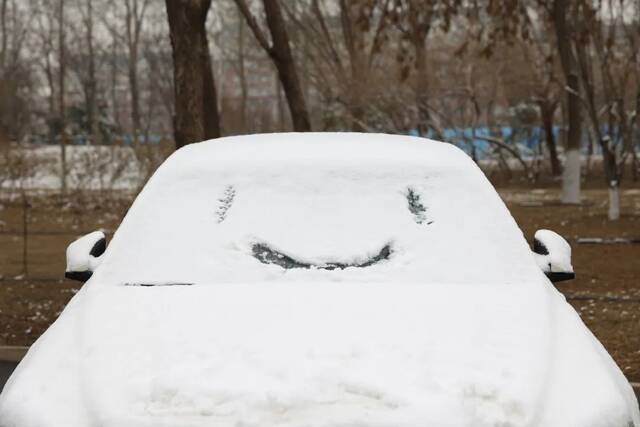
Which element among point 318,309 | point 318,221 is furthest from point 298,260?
point 318,309

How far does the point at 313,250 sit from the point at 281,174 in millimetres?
522

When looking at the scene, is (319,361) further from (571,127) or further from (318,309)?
(571,127)

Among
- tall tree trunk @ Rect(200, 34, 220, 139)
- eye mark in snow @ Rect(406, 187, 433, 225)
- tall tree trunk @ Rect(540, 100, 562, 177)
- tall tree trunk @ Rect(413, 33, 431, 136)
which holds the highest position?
eye mark in snow @ Rect(406, 187, 433, 225)

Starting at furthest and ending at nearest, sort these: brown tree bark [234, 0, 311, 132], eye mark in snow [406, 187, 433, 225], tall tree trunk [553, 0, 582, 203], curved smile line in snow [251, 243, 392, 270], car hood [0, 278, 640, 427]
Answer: tall tree trunk [553, 0, 582, 203] < brown tree bark [234, 0, 311, 132] < eye mark in snow [406, 187, 433, 225] < curved smile line in snow [251, 243, 392, 270] < car hood [0, 278, 640, 427]

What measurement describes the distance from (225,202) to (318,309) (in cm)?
95

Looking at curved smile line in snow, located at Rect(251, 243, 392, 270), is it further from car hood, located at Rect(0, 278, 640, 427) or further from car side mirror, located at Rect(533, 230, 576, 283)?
car side mirror, located at Rect(533, 230, 576, 283)

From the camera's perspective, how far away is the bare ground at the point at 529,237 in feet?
30.5

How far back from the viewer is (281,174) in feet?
14.8

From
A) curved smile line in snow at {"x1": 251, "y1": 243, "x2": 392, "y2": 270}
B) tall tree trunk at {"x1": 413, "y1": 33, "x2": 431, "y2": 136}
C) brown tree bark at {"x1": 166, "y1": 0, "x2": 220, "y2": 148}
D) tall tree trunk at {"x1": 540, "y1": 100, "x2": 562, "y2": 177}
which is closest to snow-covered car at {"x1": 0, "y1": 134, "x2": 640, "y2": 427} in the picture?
curved smile line in snow at {"x1": 251, "y1": 243, "x2": 392, "y2": 270}

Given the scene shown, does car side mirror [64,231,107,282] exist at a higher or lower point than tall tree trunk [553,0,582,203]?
higher

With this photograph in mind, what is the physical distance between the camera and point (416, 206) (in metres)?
4.38

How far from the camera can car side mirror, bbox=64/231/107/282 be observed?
438cm

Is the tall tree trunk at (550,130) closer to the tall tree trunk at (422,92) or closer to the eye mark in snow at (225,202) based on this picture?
the tall tree trunk at (422,92)

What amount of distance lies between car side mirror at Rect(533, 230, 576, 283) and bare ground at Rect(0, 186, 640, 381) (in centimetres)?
308
